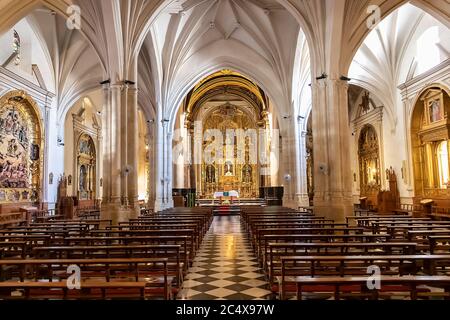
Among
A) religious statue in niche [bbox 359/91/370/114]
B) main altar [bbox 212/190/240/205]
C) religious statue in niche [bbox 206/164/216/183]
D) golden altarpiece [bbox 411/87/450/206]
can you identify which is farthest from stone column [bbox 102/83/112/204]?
religious statue in niche [bbox 206/164/216/183]

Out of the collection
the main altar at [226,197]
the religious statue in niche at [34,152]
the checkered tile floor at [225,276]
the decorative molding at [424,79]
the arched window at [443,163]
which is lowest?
the checkered tile floor at [225,276]

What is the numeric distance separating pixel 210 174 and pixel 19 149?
24.6 meters

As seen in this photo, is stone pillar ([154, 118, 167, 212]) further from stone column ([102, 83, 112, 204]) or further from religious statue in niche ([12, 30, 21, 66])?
stone column ([102, 83, 112, 204])

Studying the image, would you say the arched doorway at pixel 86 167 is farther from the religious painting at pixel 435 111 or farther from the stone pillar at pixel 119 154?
the religious painting at pixel 435 111

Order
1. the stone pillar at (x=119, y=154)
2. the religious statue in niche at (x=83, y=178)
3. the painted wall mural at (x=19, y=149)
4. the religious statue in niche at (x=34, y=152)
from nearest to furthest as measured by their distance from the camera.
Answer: the stone pillar at (x=119, y=154) → the painted wall mural at (x=19, y=149) → the religious statue in niche at (x=34, y=152) → the religious statue in niche at (x=83, y=178)

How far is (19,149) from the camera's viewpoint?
18062 millimetres

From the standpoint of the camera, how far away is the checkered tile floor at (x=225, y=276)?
19.4 ft

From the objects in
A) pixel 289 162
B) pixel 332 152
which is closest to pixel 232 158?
pixel 289 162

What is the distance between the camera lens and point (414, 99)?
19.8 m

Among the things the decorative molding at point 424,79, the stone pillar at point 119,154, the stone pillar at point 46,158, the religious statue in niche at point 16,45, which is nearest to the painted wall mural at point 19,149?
the stone pillar at point 46,158

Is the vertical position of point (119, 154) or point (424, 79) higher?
point (424, 79)

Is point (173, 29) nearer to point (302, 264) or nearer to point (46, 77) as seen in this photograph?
point (46, 77)

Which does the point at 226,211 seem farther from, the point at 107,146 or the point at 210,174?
the point at 107,146

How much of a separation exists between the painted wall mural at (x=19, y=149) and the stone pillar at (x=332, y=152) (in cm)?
1411
